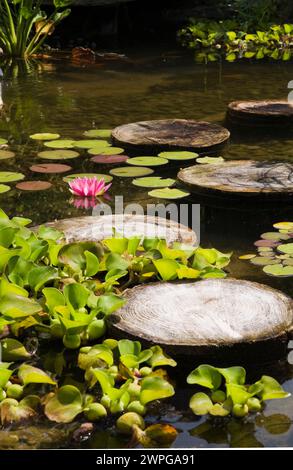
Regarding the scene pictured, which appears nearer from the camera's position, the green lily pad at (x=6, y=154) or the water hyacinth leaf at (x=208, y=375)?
the water hyacinth leaf at (x=208, y=375)

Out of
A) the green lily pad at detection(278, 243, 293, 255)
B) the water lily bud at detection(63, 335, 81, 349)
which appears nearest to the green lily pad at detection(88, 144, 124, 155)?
the green lily pad at detection(278, 243, 293, 255)

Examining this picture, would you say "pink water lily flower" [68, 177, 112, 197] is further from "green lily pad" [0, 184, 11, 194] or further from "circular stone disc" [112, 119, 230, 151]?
"circular stone disc" [112, 119, 230, 151]

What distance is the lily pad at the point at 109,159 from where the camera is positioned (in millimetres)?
4754

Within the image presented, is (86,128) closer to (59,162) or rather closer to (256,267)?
(59,162)

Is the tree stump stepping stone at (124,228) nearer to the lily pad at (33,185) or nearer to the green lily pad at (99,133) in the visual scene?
the lily pad at (33,185)

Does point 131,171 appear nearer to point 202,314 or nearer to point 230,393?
point 202,314

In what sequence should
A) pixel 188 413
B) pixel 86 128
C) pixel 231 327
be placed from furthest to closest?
pixel 86 128 < pixel 231 327 < pixel 188 413

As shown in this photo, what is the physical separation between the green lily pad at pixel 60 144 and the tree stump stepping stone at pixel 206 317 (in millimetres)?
2217

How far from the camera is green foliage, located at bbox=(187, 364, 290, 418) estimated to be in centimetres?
240

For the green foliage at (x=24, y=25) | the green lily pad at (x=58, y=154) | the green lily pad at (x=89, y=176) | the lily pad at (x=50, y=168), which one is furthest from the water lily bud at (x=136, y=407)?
the green foliage at (x=24, y=25)

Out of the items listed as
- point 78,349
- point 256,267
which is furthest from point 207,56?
point 78,349

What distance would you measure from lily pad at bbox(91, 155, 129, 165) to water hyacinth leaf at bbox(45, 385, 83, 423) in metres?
2.47
